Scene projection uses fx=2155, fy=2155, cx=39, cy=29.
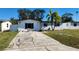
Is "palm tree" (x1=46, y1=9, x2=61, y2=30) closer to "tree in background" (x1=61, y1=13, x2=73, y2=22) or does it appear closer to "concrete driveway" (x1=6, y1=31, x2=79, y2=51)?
"tree in background" (x1=61, y1=13, x2=73, y2=22)

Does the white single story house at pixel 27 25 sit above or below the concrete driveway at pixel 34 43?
above

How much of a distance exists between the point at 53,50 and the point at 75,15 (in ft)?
2.58

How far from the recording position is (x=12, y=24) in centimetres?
3975

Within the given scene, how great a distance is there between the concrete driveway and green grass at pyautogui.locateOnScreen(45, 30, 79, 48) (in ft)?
0.24

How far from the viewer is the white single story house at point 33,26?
39.8 m

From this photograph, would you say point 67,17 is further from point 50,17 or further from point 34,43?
point 34,43

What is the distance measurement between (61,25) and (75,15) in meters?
0.32

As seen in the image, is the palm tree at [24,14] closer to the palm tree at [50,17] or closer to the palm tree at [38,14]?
the palm tree at [38,14]

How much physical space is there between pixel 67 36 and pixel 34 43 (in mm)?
630

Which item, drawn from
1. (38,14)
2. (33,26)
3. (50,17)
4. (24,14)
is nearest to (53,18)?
(50,17)

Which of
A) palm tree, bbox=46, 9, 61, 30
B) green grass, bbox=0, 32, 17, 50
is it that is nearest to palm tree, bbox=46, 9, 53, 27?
palm tree, bbox=46, 9, 61, 30

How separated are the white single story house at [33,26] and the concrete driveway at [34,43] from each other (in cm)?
11

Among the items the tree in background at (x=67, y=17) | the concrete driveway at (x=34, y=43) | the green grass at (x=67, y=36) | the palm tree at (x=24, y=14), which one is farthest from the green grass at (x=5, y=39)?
the tree in background at (x=67, y=17)
